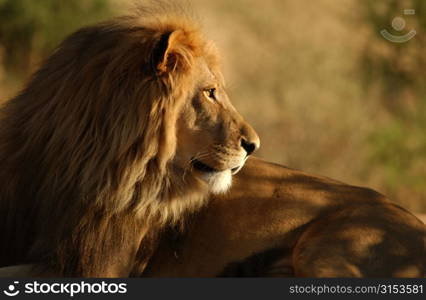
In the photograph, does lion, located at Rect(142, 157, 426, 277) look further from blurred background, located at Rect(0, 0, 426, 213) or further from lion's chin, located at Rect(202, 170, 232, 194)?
blurred background, located at Rect(0, 0, 426, 213)

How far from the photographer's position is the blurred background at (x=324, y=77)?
10.3 meters

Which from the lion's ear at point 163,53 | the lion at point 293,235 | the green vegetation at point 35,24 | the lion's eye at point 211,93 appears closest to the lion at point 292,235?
the lion at point 293,235

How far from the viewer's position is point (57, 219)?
3904 millimetres

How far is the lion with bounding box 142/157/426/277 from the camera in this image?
4.13 m

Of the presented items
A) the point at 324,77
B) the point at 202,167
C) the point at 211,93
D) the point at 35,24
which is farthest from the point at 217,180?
the point at 324,77

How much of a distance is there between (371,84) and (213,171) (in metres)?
8.87

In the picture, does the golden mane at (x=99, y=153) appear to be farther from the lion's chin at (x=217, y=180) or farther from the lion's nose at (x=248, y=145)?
the lion's nose at (x=248, y=145)

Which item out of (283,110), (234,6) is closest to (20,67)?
(283,110)

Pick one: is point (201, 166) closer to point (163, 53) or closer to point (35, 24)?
point (163, 53)

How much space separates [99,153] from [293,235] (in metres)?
1.08

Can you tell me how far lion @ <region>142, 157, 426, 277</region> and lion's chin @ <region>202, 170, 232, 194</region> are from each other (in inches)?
14.2

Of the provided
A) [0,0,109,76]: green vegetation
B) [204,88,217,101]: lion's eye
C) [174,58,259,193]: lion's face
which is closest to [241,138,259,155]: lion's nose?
[174,58,259,193]: lion's face

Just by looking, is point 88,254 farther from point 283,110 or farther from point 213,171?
point 283,110

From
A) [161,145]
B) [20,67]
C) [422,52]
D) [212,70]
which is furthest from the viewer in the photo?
[422,52]
